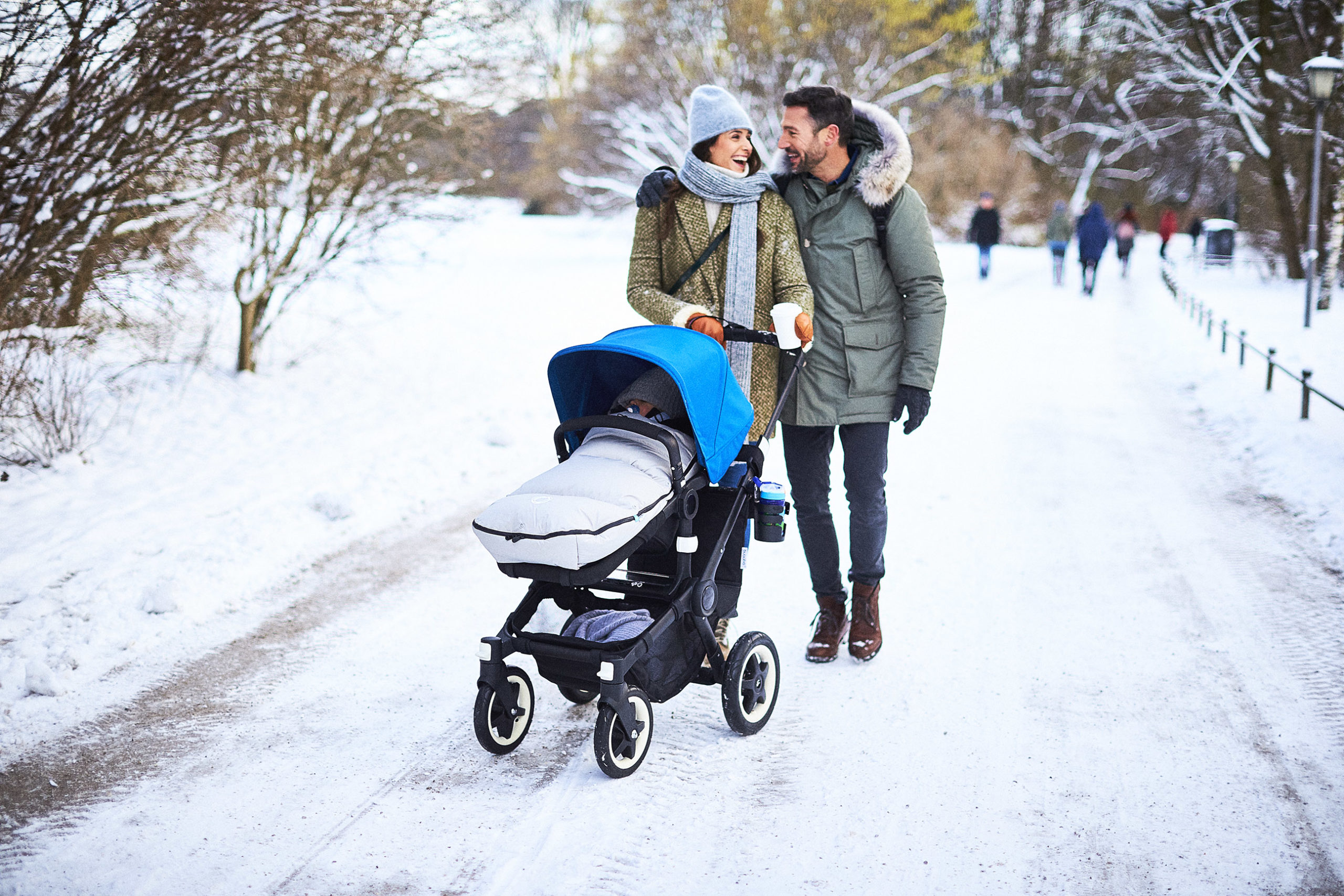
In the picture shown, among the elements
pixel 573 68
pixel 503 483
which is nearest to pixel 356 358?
pixel 503 483

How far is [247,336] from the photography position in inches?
390

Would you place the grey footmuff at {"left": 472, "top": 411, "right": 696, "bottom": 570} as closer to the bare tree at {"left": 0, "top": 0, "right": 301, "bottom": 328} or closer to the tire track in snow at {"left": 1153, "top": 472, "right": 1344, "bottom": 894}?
the tire track in snow at {"left": 1153, "top": 472, "right": 1344, "bottom": 894}

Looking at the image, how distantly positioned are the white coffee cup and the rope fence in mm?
4572

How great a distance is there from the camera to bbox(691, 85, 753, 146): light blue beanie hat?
11.8ft

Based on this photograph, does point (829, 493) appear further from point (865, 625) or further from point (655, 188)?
point (655, 188)

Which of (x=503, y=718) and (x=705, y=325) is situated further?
(x=705, y=325)

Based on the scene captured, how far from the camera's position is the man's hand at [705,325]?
344 cm

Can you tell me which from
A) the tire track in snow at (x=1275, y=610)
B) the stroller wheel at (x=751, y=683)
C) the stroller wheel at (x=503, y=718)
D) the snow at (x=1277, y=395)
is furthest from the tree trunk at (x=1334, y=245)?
the stroller wheel at (x=503, y=718)

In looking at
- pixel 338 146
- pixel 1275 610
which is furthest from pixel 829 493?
pixel 338 146

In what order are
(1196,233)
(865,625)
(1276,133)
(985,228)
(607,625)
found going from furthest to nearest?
(1196,233) < (985,228) < (1276,133) < (865,625) < (607,625)

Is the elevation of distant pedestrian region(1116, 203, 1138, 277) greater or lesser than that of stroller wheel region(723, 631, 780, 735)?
greater

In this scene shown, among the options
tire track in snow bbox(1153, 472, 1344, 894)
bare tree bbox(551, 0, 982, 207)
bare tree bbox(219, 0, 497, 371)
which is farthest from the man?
bare tree bbox(551, 0, 982, 207)

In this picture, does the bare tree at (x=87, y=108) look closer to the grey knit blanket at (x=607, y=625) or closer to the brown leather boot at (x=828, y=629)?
the grey knit blanket at (x=607, y=625)

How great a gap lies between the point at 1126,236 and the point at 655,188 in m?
22.7
